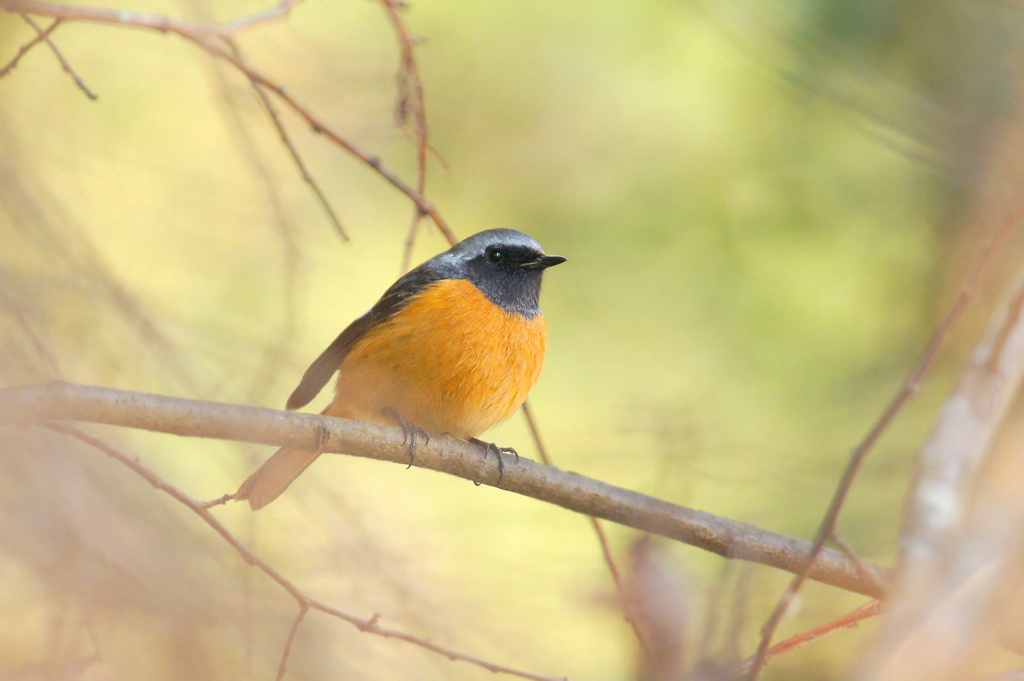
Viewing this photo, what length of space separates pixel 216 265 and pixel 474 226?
1.94 metres

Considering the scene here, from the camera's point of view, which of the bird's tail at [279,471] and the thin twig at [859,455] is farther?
the bird's tail at [279,471]

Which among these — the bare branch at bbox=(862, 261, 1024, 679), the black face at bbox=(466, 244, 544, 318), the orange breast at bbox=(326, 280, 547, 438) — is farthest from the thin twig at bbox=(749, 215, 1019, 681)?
the black face at bbox=(466, 244, 544, 318)

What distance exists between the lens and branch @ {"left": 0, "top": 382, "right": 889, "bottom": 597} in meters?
2.14

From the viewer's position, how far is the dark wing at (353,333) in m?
4.00

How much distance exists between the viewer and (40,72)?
584 centimetres

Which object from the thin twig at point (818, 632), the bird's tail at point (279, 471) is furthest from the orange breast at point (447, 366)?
the thin twig at point (818, 632)

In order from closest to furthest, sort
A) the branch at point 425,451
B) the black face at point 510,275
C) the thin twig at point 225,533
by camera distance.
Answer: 1. the branch at point 425,451
2. the thin twig at point 225,533
3. the black face at point 510,275

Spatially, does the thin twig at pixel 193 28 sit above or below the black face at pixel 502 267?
above

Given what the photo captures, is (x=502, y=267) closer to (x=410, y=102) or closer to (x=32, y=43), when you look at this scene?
(x=410, y=102)

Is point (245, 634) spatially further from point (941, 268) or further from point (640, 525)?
point (941, 268)

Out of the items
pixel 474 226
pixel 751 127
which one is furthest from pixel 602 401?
pixel 751 127

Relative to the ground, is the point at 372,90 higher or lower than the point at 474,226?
higher

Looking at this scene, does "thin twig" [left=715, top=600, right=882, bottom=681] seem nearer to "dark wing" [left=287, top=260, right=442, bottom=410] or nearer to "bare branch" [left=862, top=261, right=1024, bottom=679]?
"bare branch" [left=862, top=261, right=1024, bottom=679]

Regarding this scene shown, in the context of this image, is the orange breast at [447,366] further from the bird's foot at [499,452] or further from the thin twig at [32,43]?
the thin twig at [32,43]
